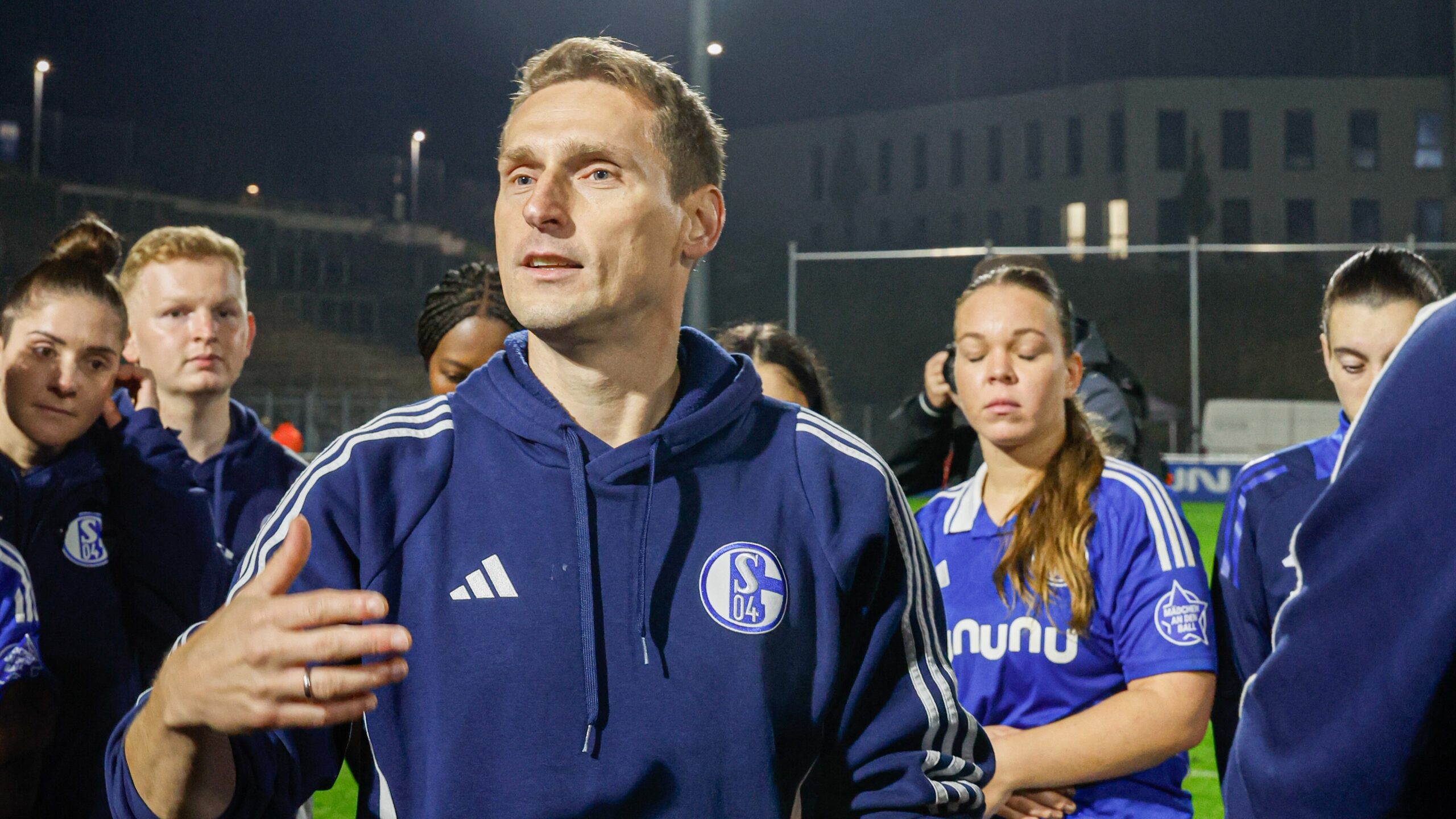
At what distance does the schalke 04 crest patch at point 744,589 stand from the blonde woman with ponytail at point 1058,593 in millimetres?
953

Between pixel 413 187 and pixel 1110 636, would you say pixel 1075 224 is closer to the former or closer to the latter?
pixel 413 187

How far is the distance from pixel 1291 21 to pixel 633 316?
49.8 m

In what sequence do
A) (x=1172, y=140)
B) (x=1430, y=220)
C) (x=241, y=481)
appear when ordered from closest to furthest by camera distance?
1. (x=241, y=481)
2. (x=1430, y=220)
3. (x=1172, y=140)

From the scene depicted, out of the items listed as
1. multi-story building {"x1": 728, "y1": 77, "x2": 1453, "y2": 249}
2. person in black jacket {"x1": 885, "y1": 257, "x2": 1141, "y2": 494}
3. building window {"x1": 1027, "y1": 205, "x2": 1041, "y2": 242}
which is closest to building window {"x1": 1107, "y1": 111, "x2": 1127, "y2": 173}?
multi-story building {"x1": 728, "y1": 77, "x2": 1453, "y2": 249}

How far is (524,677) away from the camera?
1.60m

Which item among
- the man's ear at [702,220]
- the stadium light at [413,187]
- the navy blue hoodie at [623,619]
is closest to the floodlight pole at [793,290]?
the man's ear at [702,220]

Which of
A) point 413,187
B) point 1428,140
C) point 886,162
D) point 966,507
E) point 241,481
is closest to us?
point 966,507

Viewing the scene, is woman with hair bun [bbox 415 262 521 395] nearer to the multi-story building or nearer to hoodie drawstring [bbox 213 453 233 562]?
hoodie drawstring [bbox 213 453 233 562]

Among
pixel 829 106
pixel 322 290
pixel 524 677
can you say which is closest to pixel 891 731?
pixel 524 677

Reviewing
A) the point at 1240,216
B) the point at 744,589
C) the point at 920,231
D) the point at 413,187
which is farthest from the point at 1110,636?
the point at 920,231

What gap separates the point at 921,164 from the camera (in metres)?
45.6

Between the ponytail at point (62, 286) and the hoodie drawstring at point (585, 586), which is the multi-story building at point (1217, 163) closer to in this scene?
the ponytail at point (62, 286)

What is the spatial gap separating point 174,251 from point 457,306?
795 mm

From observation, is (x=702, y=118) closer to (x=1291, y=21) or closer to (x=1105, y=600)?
(x=1105, y=600)
